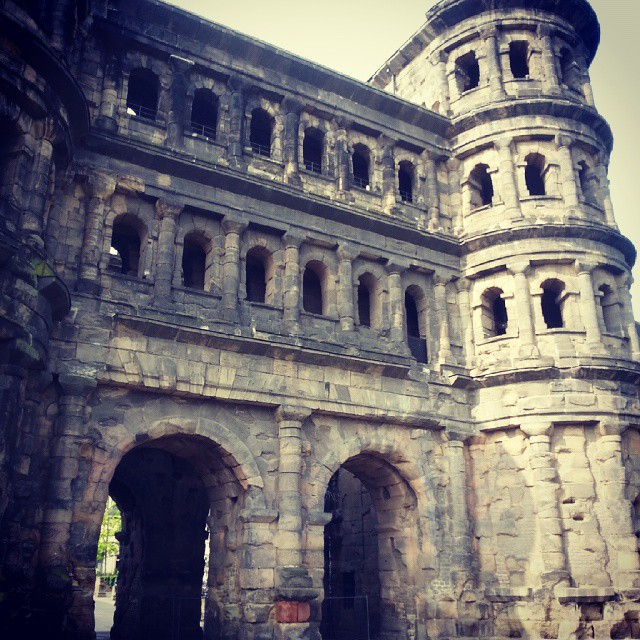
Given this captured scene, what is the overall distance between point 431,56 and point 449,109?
82.6 inches

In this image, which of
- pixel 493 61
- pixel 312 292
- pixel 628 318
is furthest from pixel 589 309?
pixel 493 61

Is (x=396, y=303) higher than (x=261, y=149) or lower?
lower

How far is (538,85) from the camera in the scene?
19203 millimetres

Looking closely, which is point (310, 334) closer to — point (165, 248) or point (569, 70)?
point (165, 248)

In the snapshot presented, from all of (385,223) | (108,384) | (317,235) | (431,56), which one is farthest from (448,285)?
(108,384)

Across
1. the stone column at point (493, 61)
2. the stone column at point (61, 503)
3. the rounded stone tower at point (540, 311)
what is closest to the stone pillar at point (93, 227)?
the stone column at point (61, 503)

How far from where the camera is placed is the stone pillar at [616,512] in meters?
14.8

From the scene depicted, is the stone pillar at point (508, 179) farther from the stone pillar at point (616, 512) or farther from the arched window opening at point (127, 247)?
the arched window opening at point (127, 247)

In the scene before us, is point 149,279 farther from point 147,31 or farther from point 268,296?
point 147,31

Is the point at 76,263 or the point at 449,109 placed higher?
the point at 449,109

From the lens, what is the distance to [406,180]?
19031 millimetres

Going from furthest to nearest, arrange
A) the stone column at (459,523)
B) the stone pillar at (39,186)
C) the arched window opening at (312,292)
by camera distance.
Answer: the arched window opening at (312,292), the stone column at (459,523), the stone pillar at (39,186)

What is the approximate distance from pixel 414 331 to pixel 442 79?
737 centimetres

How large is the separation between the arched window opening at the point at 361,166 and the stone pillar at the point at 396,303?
2534 mm
